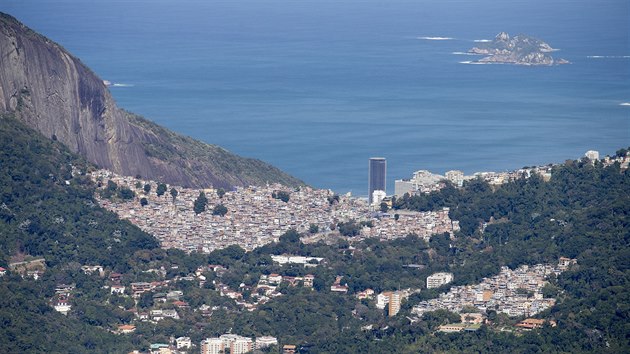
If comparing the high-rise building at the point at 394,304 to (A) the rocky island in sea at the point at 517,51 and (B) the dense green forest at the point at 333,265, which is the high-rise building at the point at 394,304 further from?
(A) the rocky island in sea at the point at 517,51

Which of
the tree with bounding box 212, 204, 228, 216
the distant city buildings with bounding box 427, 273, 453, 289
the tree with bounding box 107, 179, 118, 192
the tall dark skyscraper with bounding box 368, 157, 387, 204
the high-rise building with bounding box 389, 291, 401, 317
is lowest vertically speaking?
the high-rise building with bounding box 389, 291, 401, 317

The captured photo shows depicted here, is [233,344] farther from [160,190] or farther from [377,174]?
[377,174]

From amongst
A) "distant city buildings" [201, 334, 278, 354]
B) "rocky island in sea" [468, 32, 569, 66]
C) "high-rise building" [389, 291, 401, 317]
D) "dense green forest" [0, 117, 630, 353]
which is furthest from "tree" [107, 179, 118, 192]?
"rocky island in sea" [468, 32, 569, 66]

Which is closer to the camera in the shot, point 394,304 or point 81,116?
point 394,304

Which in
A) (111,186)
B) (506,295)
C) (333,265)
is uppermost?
(111,186)

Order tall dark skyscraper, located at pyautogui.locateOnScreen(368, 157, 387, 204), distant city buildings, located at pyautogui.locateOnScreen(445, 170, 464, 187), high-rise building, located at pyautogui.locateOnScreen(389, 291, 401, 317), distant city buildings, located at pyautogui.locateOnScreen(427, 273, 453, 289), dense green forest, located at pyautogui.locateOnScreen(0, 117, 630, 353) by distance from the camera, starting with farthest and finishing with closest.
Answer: tall dark skyscraper, located at pyautogui.locateOnScreen(368, 157, 387, 204), distant city buildings, located at pyautogui.locateOnScreen(445, 170, 464, 187), distant city buildings, located at pyautogui.locateOnScreen(427, 273, 453, 289), high-rise building, located at pyautogui.locateOnScreen(389, 291, 401, 317), dense green forest, located at pyautogui.locateOnScreen(0, 117, 630, 353)

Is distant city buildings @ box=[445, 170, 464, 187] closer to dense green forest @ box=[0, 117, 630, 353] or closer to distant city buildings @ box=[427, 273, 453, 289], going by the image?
dense green forest @ box=[0, 117, 630, 353]

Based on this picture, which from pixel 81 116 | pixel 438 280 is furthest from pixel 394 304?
pixel 81 116

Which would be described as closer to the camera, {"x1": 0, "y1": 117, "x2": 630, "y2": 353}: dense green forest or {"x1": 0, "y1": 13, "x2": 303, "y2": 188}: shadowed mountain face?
{"x1": 0, "y1": 117, "x2": 630, "y2": 353}: dense green forest
